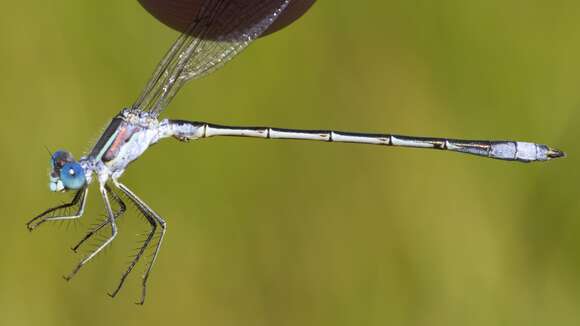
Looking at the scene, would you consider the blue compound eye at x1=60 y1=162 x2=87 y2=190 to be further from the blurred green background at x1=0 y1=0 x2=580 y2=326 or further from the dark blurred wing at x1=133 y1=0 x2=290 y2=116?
the blurred green background at x1=0 y1=0 x2=580 y2=326

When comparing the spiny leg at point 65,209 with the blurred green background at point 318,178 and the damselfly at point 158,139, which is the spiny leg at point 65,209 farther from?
the blurred green background at point 318,178

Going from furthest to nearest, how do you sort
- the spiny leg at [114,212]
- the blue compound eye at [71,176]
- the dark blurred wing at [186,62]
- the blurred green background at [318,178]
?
the blurred green background at [318,178]
the spiny leg at [114,212]
the dark blurred wing at [186,62]
the blue compound eye at [71,176]

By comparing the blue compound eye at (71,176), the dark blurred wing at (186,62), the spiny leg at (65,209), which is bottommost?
the spiny leg at (65,209)

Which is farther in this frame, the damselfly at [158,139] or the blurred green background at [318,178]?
the blurred green background at [318,178]

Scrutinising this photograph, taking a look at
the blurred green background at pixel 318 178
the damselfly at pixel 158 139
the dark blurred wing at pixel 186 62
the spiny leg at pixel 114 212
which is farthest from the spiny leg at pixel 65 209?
the blurred green background at pixel 318 178

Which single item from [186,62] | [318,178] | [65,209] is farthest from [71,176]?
[318,178]

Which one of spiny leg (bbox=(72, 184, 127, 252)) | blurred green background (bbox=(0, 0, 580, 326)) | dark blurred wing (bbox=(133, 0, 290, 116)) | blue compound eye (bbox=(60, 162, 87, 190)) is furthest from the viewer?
blurred green background (bbox=(0, 0, 580, 326))

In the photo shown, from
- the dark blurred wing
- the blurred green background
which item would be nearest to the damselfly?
the dark blurred wing
